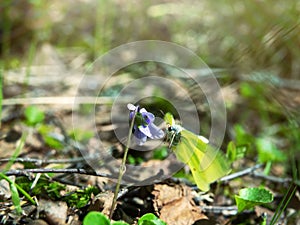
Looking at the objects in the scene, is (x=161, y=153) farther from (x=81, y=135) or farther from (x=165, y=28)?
(x=165, y=28)

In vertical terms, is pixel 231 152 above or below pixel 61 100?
below

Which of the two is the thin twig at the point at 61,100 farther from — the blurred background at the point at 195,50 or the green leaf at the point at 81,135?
the green leaf at the point at 81,135

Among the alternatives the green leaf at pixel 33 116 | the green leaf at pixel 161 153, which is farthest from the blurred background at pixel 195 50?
the green leaf at pixel 161 153

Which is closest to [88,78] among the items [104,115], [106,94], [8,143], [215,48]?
[106,94]

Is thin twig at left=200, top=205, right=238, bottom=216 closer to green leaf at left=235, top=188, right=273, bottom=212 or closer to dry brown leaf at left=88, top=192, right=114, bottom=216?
green leaf at left=235, top=188, right=273, bottom=212

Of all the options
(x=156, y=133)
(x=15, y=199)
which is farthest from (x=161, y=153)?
(x=15, y=199)

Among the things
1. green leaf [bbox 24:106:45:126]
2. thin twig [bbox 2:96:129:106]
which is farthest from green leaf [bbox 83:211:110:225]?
thin twig [bbox 2:96:129:106]

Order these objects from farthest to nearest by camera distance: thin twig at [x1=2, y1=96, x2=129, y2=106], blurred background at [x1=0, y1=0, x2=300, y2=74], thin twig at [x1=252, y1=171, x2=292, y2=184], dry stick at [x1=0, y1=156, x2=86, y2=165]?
blurred background at [x1=0, y1=0, x2=300, y2=74], thin twig at [x1=2, y1=96, x2=129, y2=106], thin twig at [x1=252, y1=171, x2=292, y2=184], dry stick at [x1=0, y1=156, x2=86, y2=165]
